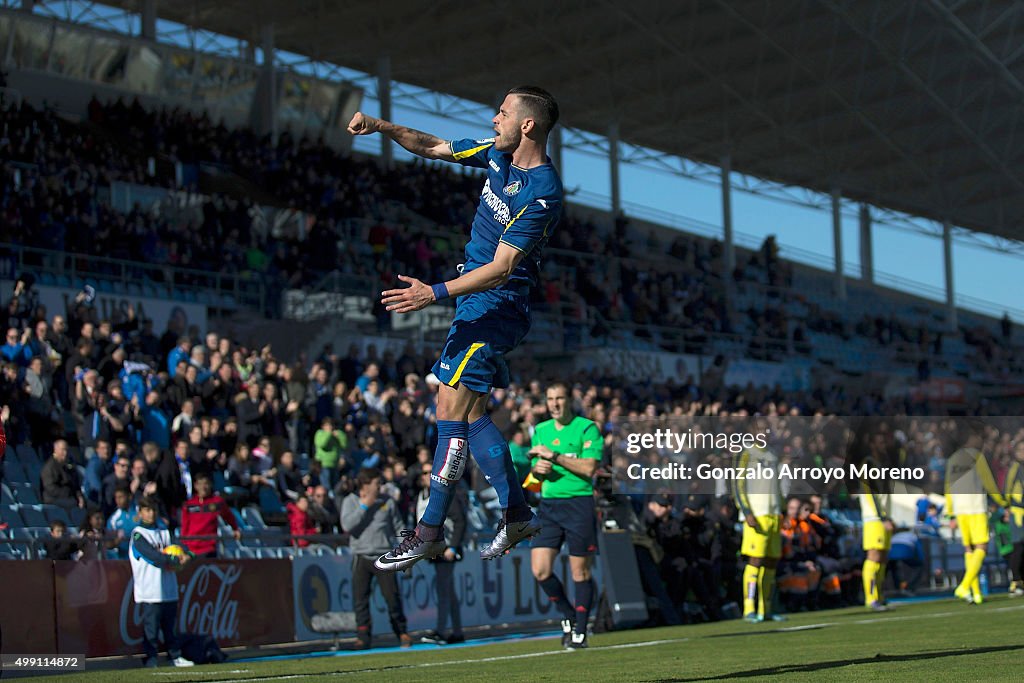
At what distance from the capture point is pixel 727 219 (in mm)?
46031

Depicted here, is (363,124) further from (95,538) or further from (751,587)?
(751,587)

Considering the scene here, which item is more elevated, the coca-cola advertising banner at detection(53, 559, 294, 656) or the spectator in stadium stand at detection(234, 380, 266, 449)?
the spectator in stadium stand at detection(234, 380, 266, 449)

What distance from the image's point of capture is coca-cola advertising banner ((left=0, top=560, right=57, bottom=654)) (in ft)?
37.6

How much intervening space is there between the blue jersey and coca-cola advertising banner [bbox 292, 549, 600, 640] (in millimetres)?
8375

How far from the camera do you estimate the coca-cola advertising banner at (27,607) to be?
451 inches

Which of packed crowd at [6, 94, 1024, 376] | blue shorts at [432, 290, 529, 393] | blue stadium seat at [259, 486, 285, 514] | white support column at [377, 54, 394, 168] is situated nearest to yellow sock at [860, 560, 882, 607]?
blue stadium seat at [259, 486, 285, 514]

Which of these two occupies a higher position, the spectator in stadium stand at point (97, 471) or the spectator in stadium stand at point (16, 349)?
the spectator in stadium stand at point (16, 349)

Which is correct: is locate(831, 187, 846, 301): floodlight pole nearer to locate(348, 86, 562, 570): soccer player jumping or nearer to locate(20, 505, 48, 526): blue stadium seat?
locate(20, 505, 48, 526): blue stadium seat

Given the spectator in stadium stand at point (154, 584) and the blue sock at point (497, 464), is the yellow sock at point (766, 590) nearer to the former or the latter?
the spectator in stadium stand at point (154, 584)

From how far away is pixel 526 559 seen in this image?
708 inches

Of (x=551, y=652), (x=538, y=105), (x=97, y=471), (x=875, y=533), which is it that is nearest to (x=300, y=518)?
(x=97, y=471)

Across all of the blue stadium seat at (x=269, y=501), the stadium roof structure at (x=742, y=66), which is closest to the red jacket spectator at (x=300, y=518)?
the blue stadium seat at (x=269, y=501)

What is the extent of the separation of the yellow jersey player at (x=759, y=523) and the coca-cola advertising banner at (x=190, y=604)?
17.6 ft

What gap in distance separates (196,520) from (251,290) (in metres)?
12.1
